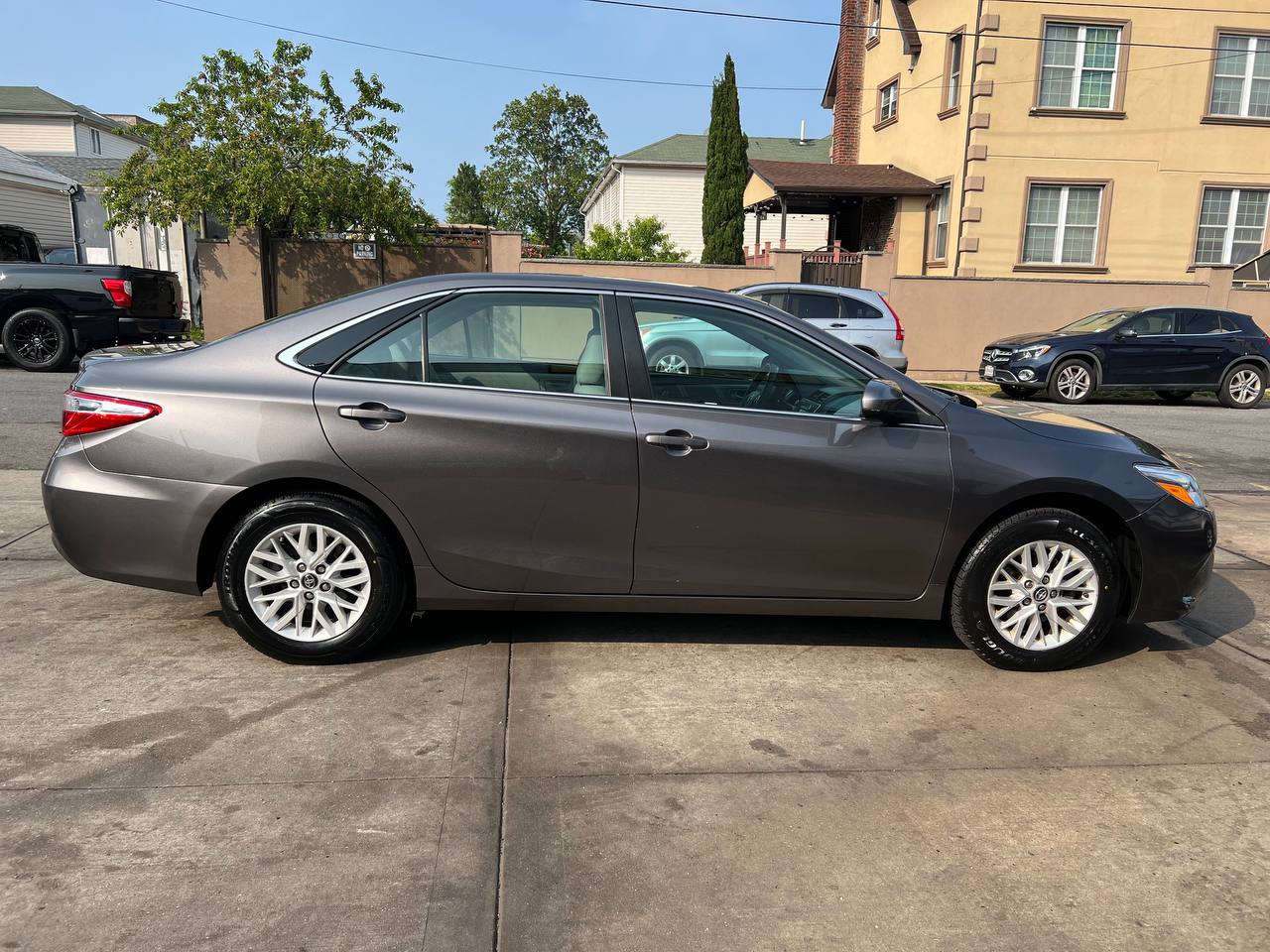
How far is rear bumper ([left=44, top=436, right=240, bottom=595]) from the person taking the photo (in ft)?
13.1

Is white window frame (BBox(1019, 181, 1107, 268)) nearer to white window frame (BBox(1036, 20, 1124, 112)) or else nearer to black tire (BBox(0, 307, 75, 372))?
white window frame (BBox(1036, 20, 1124, 112))

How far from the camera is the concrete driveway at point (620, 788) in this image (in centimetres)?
260

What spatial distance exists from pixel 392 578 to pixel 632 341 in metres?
1.45

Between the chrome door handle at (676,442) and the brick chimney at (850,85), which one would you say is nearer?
the chrome door handle at (676,442)

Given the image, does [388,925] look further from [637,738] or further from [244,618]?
[244,618]

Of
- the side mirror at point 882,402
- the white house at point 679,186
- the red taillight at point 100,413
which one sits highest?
the white house at point 679,186

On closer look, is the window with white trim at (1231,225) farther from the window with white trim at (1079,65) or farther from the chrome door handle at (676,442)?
A: the chrome door handle at (676,442)

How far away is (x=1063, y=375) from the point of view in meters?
15.6

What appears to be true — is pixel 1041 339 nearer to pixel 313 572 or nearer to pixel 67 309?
pixel 313 572

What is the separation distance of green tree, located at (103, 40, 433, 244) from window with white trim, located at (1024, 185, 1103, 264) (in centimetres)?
1385

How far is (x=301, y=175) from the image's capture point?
17922mm

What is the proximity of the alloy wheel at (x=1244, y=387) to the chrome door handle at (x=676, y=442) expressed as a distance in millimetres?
15686

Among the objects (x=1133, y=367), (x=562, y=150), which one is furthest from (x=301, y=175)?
(x=562, y=150)

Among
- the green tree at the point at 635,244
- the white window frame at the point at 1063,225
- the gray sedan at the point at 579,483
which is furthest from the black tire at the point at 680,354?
the green tree at the point at 635,244
